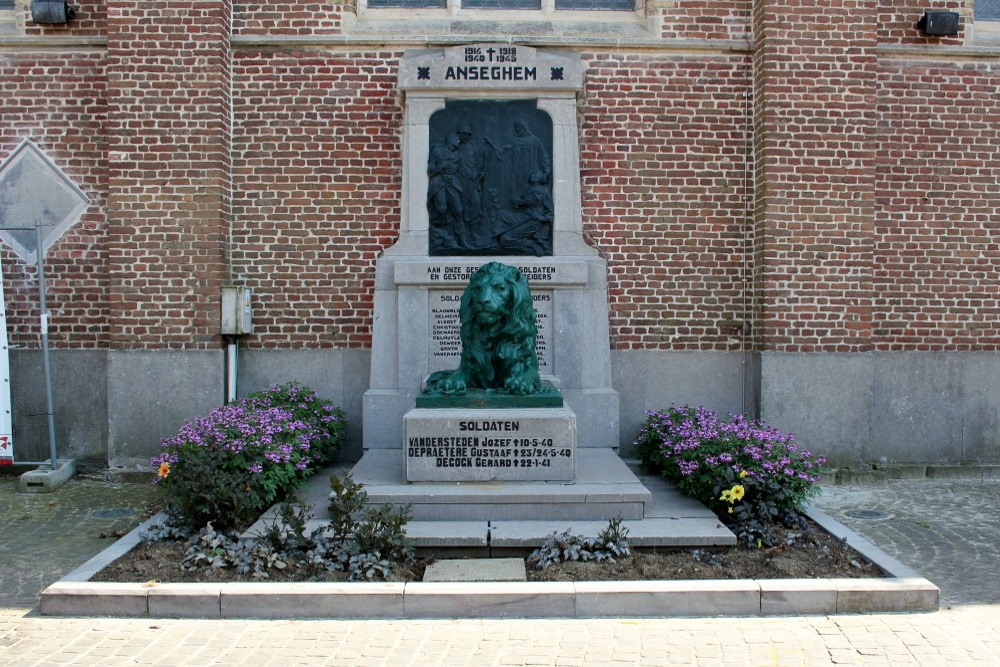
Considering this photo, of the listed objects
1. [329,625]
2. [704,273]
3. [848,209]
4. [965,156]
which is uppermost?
[965,156]

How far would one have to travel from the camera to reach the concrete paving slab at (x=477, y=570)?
510cm

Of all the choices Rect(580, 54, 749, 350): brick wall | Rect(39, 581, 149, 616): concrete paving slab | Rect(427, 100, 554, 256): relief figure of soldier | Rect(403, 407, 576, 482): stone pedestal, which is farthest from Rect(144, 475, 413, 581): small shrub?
Rect(580, 54, 749, 350): brick wall

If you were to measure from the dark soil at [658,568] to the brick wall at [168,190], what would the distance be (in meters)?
3.41

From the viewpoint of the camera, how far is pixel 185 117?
839 cm

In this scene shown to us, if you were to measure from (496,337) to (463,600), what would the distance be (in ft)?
8.22

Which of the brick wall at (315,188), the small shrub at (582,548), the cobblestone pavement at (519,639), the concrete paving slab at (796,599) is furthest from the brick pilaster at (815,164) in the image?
the brick wall at (315,188)

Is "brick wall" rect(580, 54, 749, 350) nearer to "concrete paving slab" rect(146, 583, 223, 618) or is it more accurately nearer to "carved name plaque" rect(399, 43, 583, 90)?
"carved name plaque" rect(399, 43, 583, 90)

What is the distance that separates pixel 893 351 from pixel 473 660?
21.9 feet

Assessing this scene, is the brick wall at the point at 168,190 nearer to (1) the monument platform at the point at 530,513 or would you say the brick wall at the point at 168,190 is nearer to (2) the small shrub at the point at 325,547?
(1) the monument platform at the point at 530,513

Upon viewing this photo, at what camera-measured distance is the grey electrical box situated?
841 centimetres

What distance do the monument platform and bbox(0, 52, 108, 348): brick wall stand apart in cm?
411

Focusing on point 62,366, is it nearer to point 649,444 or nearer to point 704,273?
point 649,444

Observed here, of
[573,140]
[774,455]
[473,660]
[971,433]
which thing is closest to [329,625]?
[473,660]

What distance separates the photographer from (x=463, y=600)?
15.7ft
